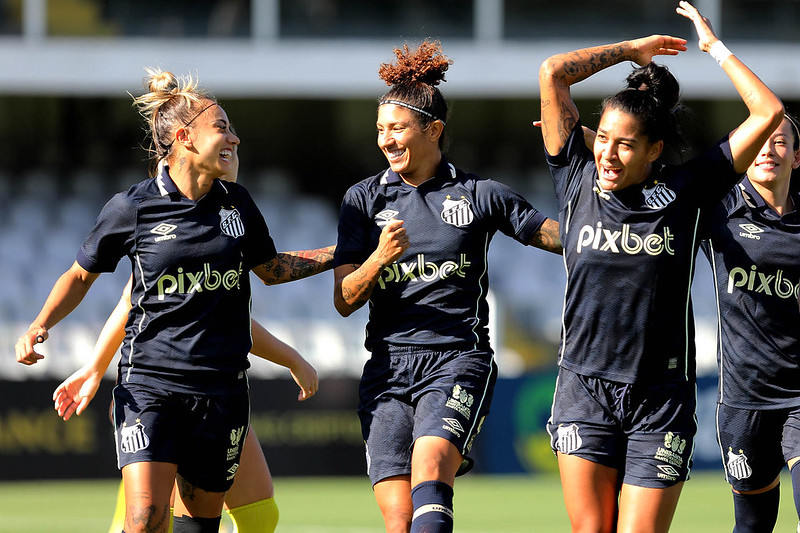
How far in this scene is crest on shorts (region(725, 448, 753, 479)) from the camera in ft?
16.7

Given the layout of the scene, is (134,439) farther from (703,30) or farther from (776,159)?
(776,159)

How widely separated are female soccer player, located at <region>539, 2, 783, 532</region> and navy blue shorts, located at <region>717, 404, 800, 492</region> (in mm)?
822

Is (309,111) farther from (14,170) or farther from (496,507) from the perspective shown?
(496,507)

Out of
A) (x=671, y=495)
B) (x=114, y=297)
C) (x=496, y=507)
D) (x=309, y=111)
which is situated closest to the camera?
(x=671, y=495)

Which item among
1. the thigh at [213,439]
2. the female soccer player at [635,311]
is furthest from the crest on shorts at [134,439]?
the female soccer player at [635,311]

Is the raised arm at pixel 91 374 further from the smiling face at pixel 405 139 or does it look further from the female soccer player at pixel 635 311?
the female soccer player at pixel 635 311

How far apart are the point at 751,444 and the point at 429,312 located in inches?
60.5

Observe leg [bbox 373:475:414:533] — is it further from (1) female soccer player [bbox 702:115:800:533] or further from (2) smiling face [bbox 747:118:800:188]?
(2) smiling face [bbox 747:118:800:188]

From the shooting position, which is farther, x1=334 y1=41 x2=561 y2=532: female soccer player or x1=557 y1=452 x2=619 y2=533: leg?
x1=334 y1=41 x2=561 y2=532: female soccer player

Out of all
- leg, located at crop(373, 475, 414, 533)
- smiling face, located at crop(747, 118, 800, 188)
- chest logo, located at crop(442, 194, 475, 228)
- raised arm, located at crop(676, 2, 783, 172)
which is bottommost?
leg, located at crop(373, 475, 414, 533)

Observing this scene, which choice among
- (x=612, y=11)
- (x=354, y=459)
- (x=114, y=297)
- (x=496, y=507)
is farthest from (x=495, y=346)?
(x=612, y=11)

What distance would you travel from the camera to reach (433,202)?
4820mm

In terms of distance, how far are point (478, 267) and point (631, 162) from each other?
81cm

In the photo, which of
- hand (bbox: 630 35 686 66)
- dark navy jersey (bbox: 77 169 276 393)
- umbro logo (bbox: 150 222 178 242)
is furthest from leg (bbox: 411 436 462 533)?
Result: hand (bbox: 630 35 686 66)
